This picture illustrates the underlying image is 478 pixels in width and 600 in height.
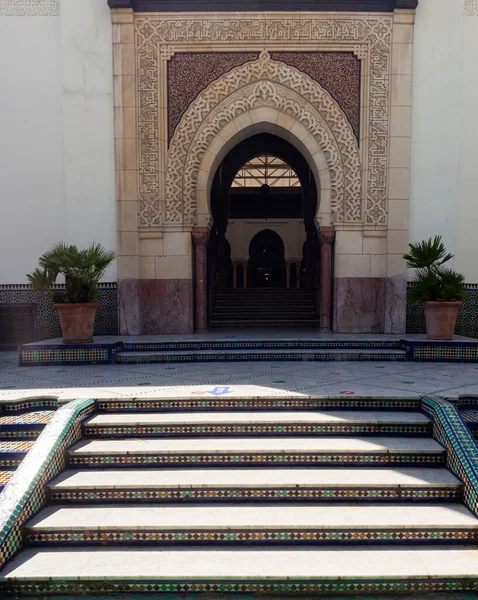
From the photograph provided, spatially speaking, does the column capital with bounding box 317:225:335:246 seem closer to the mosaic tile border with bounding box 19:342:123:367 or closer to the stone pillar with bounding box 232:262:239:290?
the mosaic tile border with bounding box 19:342:123:367

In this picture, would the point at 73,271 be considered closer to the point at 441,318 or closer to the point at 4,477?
the point at 4,477

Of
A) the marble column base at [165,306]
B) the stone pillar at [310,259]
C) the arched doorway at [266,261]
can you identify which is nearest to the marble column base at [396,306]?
the marble column base at [165,306]

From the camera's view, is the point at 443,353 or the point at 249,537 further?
the point at 443,353

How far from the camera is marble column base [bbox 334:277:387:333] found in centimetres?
447

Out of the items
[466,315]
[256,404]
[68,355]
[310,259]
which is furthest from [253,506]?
[310,259]

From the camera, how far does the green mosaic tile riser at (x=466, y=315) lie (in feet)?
14.6

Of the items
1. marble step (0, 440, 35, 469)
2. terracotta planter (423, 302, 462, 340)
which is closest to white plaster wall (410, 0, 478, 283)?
terracotta planter (423, 302, 462, 340)

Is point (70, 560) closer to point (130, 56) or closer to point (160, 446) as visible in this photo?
point (160, 446)

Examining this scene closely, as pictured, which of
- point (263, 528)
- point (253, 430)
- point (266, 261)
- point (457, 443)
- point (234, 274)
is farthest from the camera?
point (266, 261)

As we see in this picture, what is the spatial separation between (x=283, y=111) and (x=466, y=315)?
250cm

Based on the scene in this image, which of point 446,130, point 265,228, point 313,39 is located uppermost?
point 313,39

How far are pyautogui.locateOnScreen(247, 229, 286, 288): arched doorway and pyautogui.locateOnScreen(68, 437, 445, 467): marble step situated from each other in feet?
31.8

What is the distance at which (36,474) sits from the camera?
1.86 meters

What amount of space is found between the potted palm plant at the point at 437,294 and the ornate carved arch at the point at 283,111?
793 millimetres
